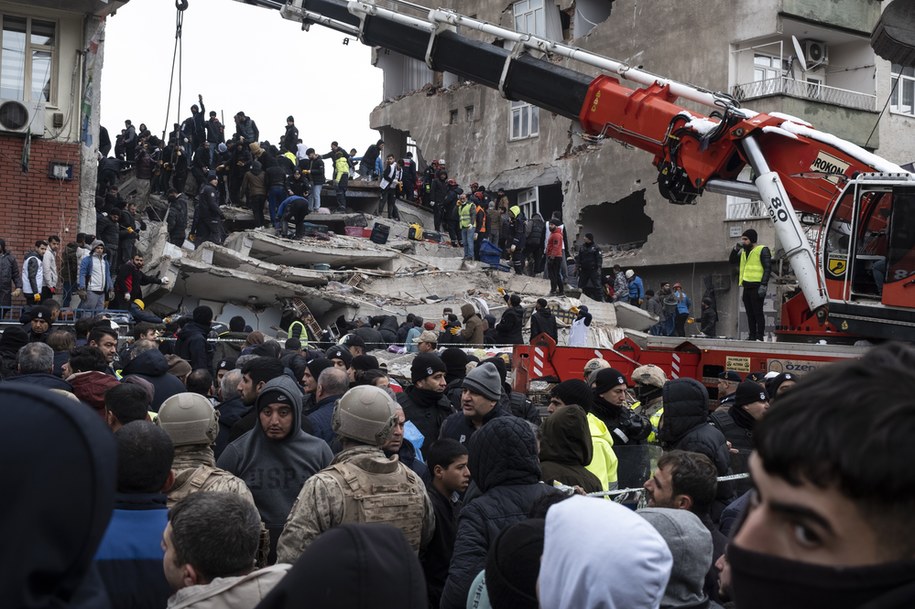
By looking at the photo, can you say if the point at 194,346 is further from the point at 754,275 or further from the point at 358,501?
the point at 754,275

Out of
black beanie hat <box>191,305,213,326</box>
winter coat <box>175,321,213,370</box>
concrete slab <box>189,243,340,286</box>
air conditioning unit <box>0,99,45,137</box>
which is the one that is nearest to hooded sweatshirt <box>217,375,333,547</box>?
winter coat <box>175,321,213,370</box>

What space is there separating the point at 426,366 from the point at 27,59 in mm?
13996

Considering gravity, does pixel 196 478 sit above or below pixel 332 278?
below

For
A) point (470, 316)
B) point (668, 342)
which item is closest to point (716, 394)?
point (668, 342)

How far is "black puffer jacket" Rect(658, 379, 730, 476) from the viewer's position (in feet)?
21.9

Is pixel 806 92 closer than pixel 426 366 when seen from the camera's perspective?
No

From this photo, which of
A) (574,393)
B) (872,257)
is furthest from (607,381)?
(872,257)

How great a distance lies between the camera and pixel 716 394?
1437 cm

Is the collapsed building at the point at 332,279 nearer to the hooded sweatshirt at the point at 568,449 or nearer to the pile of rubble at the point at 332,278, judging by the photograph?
the pile of rubble at the point at 332,278

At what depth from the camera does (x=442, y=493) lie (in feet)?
17.6

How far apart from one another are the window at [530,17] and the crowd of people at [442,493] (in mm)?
29993

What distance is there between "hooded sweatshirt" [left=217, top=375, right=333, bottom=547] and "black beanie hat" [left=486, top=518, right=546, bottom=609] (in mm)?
2234

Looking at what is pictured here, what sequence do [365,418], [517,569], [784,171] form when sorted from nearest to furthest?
[517,569] → [365,418] → [784,171]

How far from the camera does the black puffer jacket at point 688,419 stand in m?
6.67
